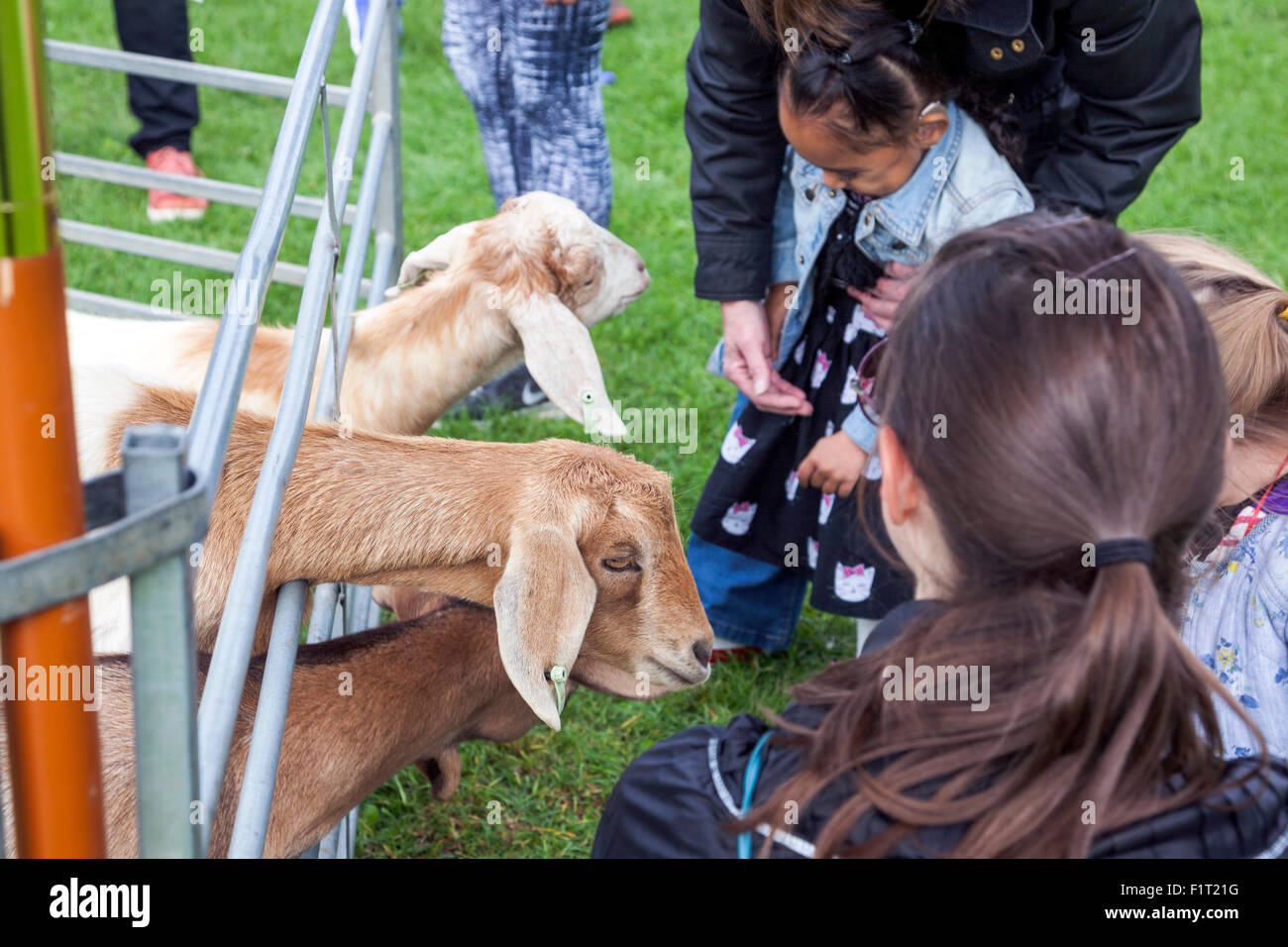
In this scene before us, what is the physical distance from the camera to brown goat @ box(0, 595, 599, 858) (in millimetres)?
1907

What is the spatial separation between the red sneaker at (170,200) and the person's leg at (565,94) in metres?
2.01

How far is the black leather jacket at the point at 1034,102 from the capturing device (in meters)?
2.44

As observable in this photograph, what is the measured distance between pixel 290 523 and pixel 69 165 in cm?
357

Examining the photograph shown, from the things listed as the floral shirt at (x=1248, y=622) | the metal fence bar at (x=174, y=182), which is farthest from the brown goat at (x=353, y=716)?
the metal fence bar at (x=174, y=182)

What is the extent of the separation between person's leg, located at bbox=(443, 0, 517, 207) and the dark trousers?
188 centimetres

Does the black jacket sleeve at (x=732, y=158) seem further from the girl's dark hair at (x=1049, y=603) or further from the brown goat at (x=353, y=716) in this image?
the girl's dark hair at (x=1049, y=603)

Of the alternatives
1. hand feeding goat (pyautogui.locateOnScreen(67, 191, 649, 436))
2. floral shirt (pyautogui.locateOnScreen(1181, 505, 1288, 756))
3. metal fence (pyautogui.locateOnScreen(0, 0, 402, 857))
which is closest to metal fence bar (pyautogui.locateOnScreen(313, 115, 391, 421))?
metal fence (pyautogui.locateOnScreen(0, 0, 402, 857))

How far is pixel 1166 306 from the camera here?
4.00ft

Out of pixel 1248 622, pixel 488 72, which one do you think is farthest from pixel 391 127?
pixel 1248 622

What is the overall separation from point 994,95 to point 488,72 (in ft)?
6.34

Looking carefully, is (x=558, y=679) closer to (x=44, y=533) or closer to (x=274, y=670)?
(x=274, y=670)

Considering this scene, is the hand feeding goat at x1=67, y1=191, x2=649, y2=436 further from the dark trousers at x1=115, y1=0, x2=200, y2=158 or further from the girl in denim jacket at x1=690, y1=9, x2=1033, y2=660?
the dark trousers at x1=115, y1=0, x2=200, y2=158

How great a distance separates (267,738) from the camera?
1715 mm
